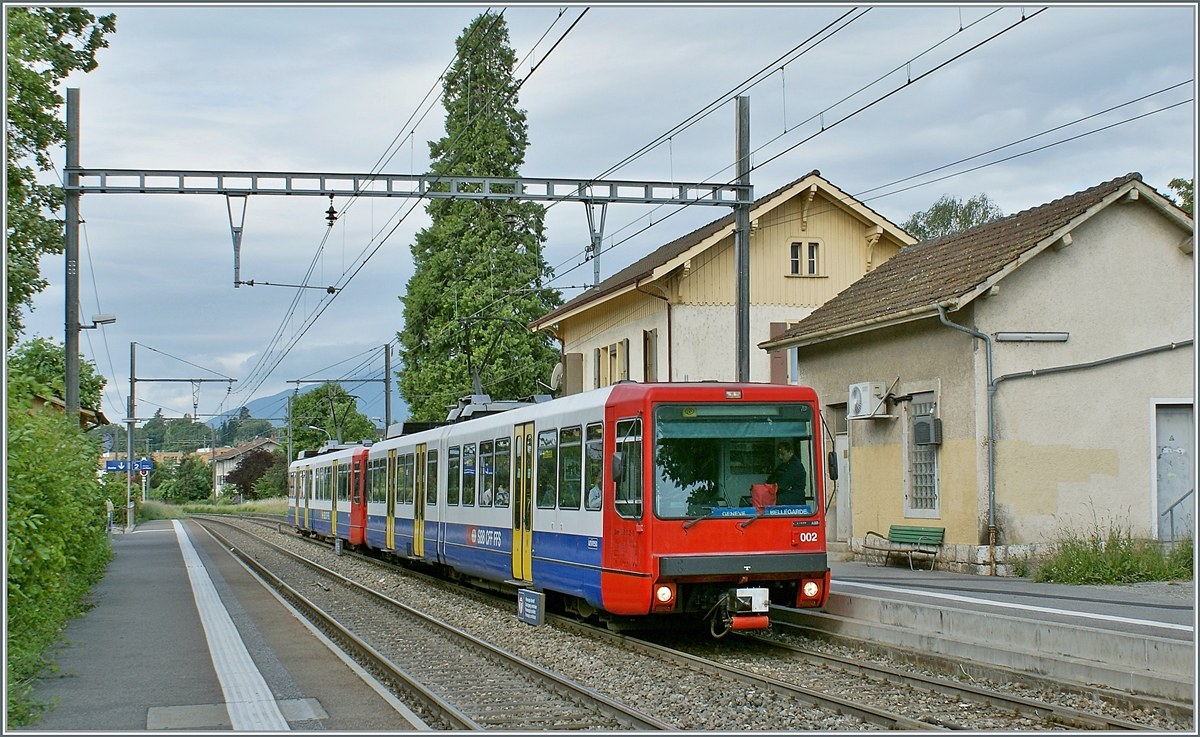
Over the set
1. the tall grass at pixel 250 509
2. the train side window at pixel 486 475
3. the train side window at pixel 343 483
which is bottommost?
the tall grass at pixel 250 509

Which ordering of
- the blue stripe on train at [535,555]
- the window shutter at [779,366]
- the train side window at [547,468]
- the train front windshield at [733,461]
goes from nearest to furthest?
1. the train front windshield at [733,461]
2. the blue stripe on train at [535,555]
3. the train side window at [547,468]
4. the window shutter at [779,366]

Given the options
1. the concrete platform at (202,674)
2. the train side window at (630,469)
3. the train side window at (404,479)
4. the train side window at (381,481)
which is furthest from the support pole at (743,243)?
the train side window at (381,481)

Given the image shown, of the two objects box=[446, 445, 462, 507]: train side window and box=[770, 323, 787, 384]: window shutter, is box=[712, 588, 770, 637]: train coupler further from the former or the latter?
box=[770, 323, 787, 384]: window shutter

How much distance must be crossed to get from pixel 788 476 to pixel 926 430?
6940mm

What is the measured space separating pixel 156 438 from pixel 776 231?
18502cm

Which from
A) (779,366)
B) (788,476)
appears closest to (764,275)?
(779,366)

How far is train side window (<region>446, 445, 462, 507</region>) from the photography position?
66.0ft

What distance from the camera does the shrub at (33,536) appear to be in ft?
33.7

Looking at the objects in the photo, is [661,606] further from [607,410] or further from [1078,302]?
[1078,302]

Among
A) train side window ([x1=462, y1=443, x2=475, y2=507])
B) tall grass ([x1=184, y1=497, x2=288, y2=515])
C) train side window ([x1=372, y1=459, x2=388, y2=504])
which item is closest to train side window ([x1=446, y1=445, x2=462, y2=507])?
train side window ([x1=462, y1=443, x2=475, y2=507])

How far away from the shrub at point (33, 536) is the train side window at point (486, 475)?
547 cm

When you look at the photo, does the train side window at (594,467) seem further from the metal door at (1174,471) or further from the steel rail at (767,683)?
the metal door at (1174,471)

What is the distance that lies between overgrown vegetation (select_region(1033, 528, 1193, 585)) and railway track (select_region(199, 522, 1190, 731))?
5.34 m

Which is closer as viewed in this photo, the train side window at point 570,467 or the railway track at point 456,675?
the railway track at point 456,675
